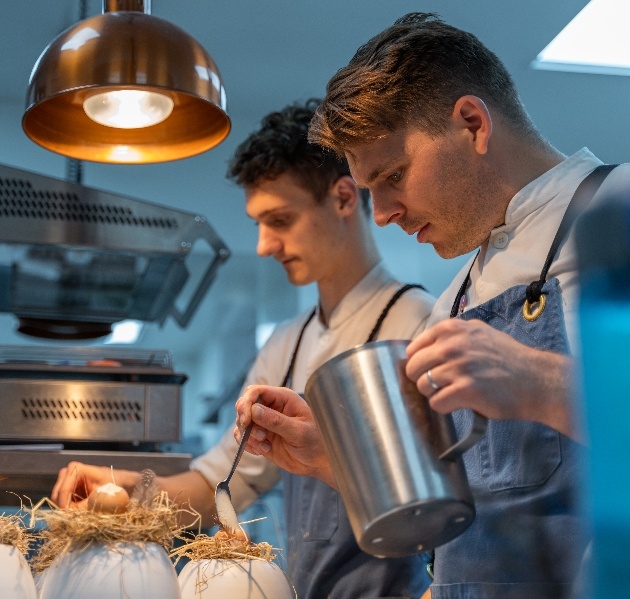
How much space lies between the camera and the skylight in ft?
9.22

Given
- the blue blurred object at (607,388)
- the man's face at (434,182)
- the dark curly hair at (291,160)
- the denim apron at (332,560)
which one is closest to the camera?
the blue blurred object at (607,388)

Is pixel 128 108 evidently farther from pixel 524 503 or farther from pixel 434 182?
pixel 524 503

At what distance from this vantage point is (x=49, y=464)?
1.93 metres

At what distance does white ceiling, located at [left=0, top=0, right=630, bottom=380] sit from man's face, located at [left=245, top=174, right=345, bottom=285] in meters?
0.72

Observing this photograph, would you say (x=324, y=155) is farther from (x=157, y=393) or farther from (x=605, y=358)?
(x=605, y=358)

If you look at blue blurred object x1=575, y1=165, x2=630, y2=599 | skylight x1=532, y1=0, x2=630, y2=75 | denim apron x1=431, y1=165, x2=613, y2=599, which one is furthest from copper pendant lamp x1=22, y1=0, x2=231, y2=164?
skylight x1=532, y1=0, x2=630, y2=75

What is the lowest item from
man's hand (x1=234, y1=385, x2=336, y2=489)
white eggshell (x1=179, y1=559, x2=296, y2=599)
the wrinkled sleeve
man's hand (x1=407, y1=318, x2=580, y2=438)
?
white eggshell (x1=179, y1=559, x2=296, y2=599)

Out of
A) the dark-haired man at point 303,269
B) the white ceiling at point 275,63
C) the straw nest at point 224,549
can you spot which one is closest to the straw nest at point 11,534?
the straw nest at point 224,549

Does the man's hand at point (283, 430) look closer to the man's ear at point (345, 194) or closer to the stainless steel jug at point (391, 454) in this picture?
the stainless steel jug at point (391, 454)

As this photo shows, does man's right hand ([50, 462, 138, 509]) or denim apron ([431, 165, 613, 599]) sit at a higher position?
man's right hand ([50, 462, 138, 509])

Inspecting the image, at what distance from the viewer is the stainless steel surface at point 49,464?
192 cm

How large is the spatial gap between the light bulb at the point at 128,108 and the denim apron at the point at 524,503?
0.67 meters

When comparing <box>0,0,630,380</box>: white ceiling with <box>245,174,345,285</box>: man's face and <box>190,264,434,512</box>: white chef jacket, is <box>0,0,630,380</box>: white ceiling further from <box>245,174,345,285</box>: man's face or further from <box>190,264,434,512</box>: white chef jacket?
<box>190,264,434,512</box>: white chef jacket

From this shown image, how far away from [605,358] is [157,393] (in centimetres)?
161
